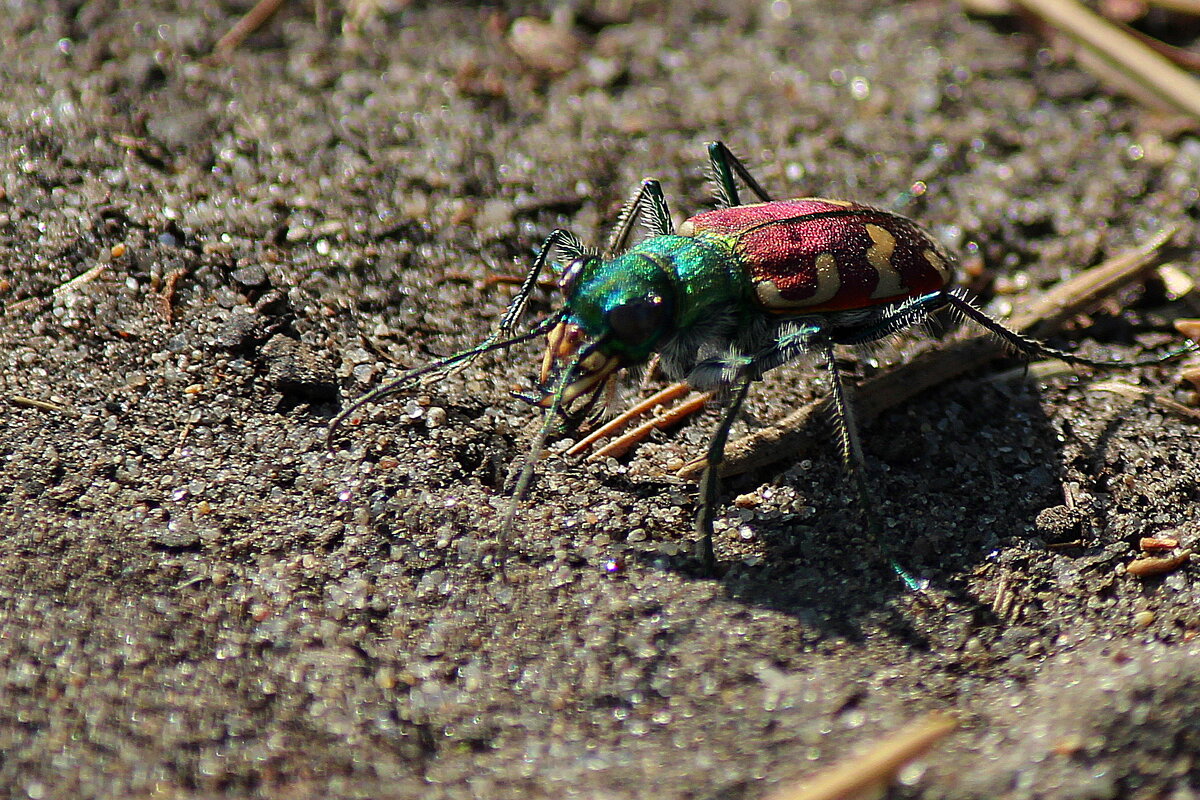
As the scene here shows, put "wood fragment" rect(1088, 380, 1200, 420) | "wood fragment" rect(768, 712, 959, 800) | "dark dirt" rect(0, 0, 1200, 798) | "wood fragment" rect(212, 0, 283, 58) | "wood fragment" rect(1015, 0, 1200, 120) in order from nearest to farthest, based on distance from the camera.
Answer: "wood fragment" rect(768, 712, 959, 800), "dark dirt" rect(0, 0, 1200, 798), "wood fragment" rect(1088, 380, 1200, 420), "wood fragment" rect(212, 0, 283, 58), "wood fragment" rect(1015, 0, 1200, 120)

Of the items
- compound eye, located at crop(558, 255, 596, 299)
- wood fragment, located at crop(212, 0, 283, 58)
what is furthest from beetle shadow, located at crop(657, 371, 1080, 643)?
wood fragment, located at crop(212, 0, 283, 58)

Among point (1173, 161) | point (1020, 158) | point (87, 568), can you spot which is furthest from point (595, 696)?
point (1173, 161)

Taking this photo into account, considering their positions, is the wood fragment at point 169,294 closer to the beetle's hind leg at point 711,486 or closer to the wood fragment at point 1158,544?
the beetle's hind leg at point 711,486

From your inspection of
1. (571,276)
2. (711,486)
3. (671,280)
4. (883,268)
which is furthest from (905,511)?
(571,276)

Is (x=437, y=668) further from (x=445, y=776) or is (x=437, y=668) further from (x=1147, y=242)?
(x=1147, y=242)

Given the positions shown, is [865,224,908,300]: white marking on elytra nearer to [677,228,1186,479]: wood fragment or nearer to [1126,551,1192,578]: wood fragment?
[677,228,1186,479]: wood fragment

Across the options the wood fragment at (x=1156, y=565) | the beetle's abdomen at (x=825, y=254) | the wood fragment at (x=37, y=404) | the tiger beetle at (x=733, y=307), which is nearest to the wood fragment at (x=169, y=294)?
the wood fragment at (x=37, y=404)
